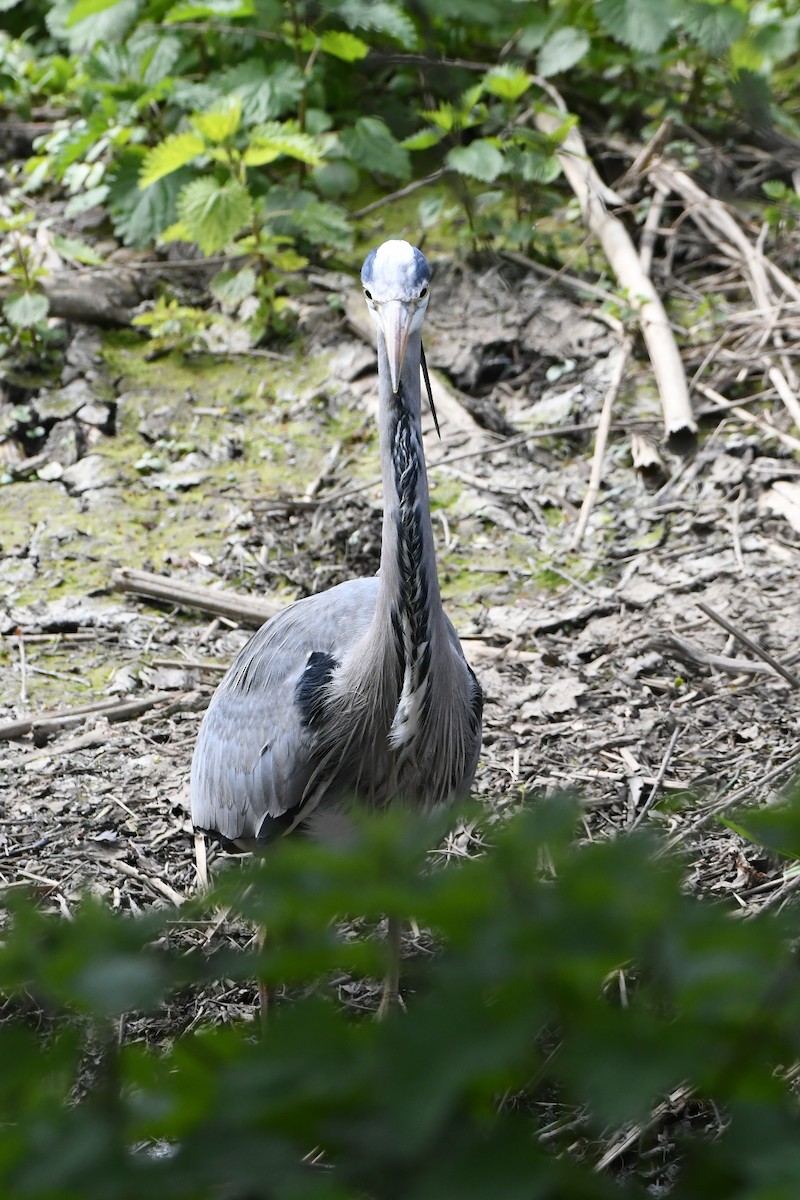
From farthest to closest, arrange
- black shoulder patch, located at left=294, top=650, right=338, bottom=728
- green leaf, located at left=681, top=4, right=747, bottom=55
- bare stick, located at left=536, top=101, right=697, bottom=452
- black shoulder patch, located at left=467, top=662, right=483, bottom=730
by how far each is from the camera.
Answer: green leaf, located at left=681, top=4, right=747, bottom=55, bare stick, located at left=536, top=101, right=697, bottom=452, black shoulder patch, located at left=467, top=662, right=483, bottom=730, black shoulder patch, located at left=294, top=650, right=338, bottom=728

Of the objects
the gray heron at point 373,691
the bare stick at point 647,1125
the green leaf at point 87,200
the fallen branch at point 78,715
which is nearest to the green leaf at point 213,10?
the green leaf at point 87,200

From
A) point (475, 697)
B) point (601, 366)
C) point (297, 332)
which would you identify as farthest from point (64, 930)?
point (297, 332)

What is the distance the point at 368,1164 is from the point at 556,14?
322 inches

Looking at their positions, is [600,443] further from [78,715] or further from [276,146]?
[78,715]

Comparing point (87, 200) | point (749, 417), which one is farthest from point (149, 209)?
point (749, 417)

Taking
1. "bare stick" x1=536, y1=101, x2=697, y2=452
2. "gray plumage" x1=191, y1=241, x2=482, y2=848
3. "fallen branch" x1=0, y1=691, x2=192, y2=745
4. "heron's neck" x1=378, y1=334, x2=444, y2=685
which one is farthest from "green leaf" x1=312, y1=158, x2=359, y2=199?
"heron's neck" x1=378, y1=334, x2=444, y2=685

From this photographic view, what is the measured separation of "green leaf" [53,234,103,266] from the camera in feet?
23.1

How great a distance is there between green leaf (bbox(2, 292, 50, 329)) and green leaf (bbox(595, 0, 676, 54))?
12.4ft

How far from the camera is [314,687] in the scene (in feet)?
11.8

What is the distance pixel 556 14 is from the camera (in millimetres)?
7871

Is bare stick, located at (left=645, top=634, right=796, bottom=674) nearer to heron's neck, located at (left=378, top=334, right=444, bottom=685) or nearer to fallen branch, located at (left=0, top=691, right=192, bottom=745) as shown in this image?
heron's neck, located at (left=378, top=334, right=444, bottom=685)

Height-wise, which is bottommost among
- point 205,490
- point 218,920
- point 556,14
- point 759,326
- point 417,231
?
point 218,920

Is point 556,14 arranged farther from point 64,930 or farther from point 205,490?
point 64,930

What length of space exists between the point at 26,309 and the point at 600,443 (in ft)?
10.7
